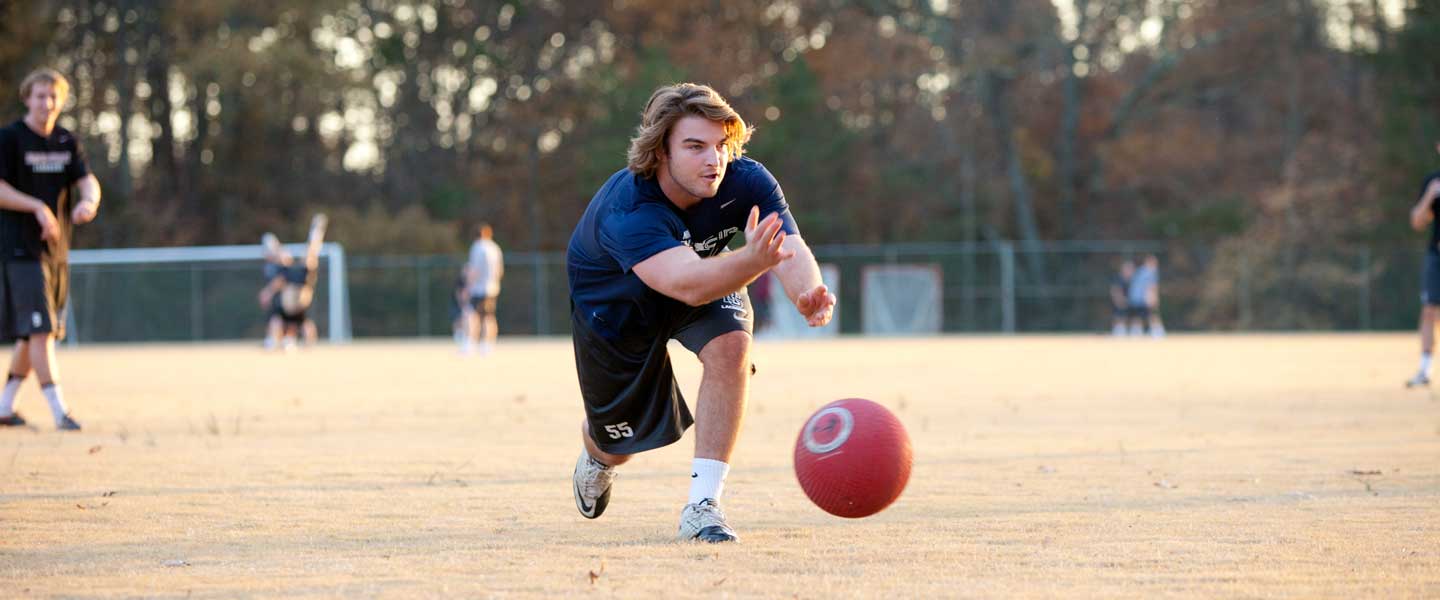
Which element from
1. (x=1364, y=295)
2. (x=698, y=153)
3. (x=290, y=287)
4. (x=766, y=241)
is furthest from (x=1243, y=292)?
(x=766, y=241)

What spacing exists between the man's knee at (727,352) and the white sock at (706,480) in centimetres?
36

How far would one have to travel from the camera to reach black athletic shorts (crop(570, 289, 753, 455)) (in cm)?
596

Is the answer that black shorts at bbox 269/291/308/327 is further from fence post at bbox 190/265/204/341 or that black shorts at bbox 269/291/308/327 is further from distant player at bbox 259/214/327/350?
fence post at bbox 190/265/204/341

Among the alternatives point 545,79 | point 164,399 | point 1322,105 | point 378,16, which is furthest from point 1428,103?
point 164,399

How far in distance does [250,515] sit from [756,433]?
4.58m

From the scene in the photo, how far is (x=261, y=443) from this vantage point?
10.1 metres

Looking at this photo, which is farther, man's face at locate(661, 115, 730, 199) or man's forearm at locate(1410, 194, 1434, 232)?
man's forearm at locate(1410, 194, 1434, 232)

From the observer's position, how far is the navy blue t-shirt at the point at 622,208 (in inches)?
226

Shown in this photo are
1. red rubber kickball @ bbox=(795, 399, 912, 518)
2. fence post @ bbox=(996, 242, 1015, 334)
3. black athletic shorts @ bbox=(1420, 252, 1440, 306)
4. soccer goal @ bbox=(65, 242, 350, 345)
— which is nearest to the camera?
red rubber kickball @ bbox=(795, 399, 912, 518)

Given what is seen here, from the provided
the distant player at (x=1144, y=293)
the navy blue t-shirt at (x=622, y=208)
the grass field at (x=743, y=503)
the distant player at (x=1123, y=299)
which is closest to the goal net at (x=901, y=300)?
the distant player at (x=1123, y=299)

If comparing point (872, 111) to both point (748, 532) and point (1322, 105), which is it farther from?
point (748, 532)

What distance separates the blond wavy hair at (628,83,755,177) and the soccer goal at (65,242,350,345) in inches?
1329

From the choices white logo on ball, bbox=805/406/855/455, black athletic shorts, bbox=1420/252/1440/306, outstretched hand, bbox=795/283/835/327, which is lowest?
white logo on ball, bbox=805/406/855/455

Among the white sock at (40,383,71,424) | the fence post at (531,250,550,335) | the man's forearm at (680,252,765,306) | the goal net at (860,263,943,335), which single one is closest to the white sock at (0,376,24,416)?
the white sock at (40,383,71,424)
